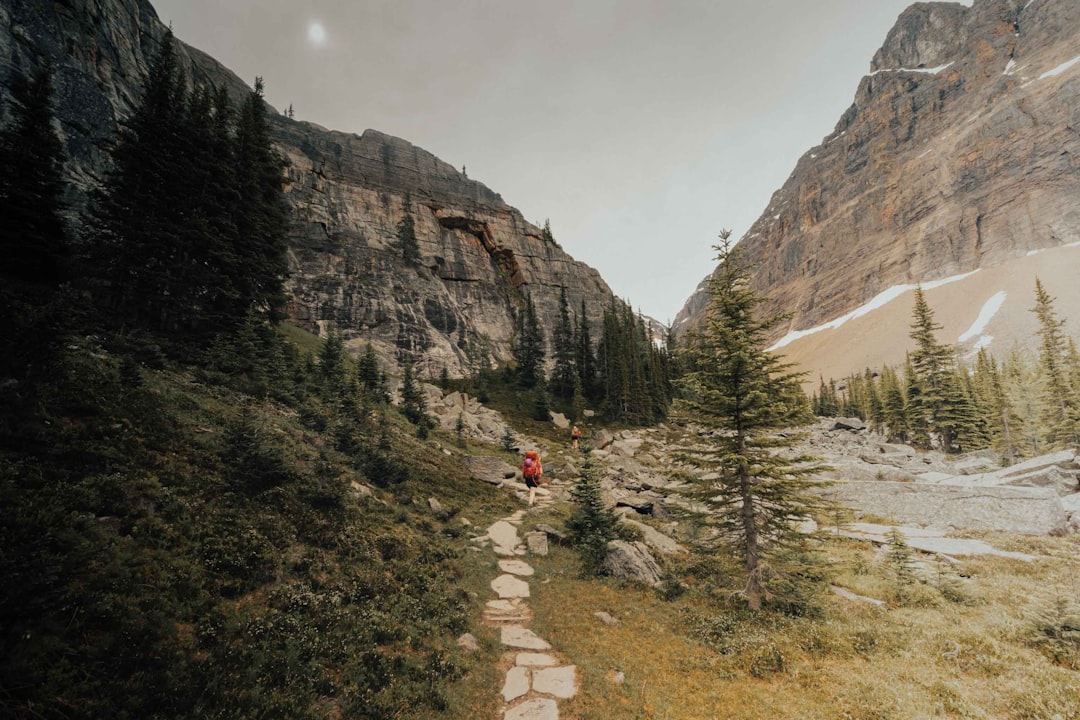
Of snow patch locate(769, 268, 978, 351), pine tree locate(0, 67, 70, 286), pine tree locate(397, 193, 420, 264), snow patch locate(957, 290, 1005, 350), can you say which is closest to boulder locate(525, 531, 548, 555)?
pine tree locate(0, 67, 70, 286)

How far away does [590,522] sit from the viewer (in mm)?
16328

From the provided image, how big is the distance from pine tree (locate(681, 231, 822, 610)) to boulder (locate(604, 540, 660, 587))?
10.5 feet

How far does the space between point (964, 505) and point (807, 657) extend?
80.2 ft

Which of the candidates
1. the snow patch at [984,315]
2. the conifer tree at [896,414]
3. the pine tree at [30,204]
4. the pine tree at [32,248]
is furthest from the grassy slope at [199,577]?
the snow patch at [984,315]

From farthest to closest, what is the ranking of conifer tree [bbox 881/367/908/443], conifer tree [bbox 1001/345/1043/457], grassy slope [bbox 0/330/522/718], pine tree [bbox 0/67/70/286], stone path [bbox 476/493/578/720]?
conifer tree [bbox 881/367/908/443]
conifer tree [bbox 1001/345/1043/457]
pine tree [bbox 0/67/70/286]
stone path [bbox 476/493/578/720]
grassy slope [bbox 0/330/522/718]

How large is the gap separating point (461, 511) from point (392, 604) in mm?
8642

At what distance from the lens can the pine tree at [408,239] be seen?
83562 mm

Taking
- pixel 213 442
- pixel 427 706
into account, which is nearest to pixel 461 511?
pixel 213 442

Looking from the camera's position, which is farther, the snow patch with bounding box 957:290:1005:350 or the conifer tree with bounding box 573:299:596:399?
the snow patch with bounding box 957:290:1005:350

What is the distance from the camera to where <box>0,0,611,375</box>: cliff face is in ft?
88.5

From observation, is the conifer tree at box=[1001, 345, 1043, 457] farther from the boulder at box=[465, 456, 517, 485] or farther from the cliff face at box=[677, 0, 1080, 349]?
the cliff face at box=[677, 0, 1080, 349]

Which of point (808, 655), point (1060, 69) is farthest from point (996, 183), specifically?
point (808, 655)

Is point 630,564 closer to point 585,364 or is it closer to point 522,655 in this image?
point 522,655

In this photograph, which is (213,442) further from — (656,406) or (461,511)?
(656,406)
